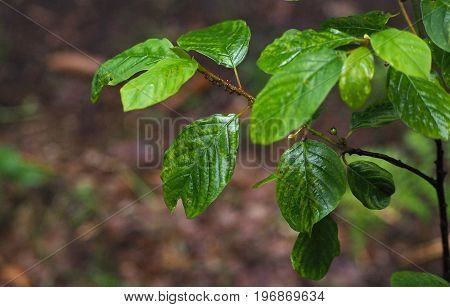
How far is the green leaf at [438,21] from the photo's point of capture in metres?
0.76

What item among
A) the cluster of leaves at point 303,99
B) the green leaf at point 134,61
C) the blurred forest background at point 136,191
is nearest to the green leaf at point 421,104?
the cluster of leaves at point 303,99

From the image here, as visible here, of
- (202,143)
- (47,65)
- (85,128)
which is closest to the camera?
(202,143)

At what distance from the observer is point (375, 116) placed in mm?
1010

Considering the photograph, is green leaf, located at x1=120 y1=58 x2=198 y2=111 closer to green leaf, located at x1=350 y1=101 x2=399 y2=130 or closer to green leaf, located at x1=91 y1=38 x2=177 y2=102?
green leaf, located at x1=91 y1=38 x2=177 y2=102

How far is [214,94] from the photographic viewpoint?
343cm

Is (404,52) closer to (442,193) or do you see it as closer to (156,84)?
(156,84)

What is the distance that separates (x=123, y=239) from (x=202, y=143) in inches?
74.4

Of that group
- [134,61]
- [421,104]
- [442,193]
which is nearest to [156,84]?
[134,61]

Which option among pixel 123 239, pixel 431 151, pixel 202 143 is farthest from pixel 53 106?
pixel 202 143

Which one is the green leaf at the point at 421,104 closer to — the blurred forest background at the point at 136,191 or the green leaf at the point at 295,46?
the green leaf at the point at 295,46

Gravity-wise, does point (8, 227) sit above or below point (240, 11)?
below

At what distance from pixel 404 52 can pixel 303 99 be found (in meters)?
0.15

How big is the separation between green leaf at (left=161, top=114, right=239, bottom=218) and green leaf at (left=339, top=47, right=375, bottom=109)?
22 centimetres

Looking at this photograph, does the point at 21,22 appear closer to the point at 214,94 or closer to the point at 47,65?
the point at 47,65
